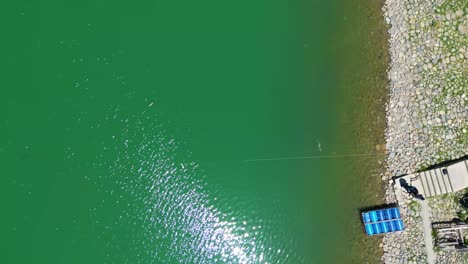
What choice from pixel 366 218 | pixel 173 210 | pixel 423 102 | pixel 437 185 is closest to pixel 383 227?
pixel 366 218

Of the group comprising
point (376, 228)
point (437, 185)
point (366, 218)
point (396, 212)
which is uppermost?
point (437, 185)

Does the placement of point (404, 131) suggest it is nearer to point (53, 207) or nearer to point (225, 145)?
point (225, 145)

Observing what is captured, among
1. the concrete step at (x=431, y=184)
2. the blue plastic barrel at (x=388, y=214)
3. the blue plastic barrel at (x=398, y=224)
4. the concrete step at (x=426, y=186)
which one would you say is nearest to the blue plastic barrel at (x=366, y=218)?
the blue plastic barrel at (x=388, y=214)

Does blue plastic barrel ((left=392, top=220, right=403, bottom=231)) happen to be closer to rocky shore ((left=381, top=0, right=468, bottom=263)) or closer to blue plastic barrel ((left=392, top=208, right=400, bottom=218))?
blue plastic barrel ((left=392, top=208, right=400, bottom=218))

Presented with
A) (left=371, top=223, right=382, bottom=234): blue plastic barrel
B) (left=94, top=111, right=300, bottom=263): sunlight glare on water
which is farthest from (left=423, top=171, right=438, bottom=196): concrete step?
(left=94, top=111, right=300, bottom=263): sunlight glare on water

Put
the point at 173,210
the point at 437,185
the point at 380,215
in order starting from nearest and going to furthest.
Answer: the point at 437,185, the point at 380,215, the point at 173,210

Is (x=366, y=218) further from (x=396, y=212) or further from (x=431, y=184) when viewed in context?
(x=431, y=184)
